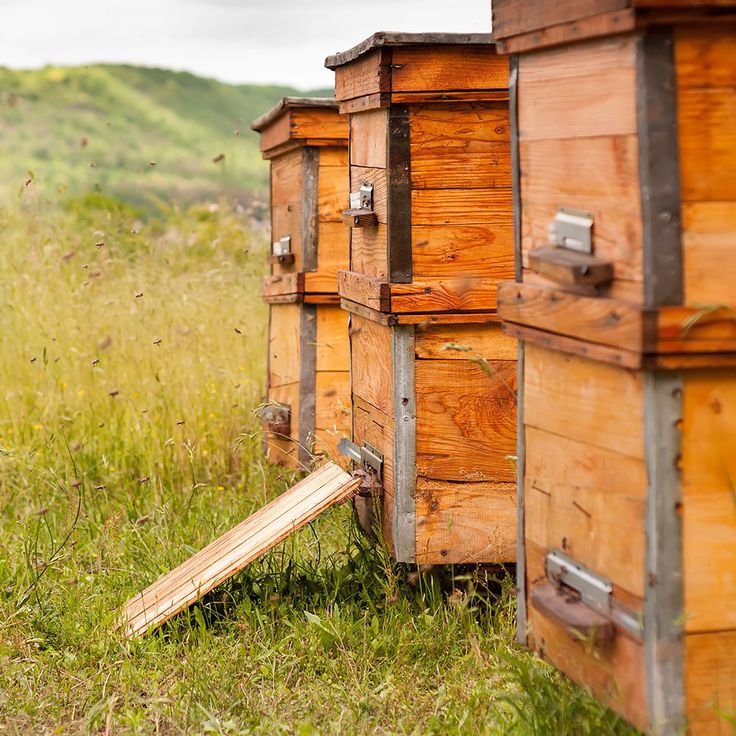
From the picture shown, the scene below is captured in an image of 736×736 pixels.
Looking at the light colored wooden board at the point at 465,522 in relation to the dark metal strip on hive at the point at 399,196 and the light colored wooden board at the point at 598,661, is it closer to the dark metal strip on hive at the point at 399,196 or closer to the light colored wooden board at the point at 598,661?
the dark metal strip on hive at the point at 399,196

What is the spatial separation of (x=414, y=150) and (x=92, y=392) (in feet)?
9.17

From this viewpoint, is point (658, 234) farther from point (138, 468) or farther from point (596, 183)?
point (138, 468)

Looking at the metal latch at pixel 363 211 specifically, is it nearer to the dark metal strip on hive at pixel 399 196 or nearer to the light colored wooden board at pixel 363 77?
the dark metal strip on hive at pixel 399 196

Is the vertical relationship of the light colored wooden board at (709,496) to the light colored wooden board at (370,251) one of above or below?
below

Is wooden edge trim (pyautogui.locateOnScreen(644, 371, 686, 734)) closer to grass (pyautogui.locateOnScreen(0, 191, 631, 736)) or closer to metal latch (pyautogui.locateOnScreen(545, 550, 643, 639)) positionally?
metal latch (pyautogui.locateOnScreen(545, 550, 643, 639))

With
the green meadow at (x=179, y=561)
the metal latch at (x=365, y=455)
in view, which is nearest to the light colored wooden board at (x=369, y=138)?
the metal latch at (x=365, y=455)

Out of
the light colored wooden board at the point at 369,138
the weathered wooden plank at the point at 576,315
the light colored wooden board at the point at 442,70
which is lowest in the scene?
the weathered wooden plank at the point at 576,315

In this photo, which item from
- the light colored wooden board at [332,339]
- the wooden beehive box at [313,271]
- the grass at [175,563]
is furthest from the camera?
the light colored wooden board at [332,339]

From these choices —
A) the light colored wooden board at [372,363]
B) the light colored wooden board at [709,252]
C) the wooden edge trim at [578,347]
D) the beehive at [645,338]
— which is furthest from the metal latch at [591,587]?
the light colored wooden board at [372,363]

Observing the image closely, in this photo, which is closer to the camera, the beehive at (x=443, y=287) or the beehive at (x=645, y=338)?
the beehive at (x=645, y=338)

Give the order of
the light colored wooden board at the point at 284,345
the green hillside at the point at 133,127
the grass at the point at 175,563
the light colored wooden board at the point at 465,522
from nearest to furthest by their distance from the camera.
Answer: the grass at the point at 175,563
the light colored wooden board at the point at 465,522
the light colored wooden board at the point at 284,345
the green hillside at the point at 133,127

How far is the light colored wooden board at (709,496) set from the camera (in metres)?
2.17

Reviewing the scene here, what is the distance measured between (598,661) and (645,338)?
762mm

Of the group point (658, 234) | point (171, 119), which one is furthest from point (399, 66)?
point (171, 119)
